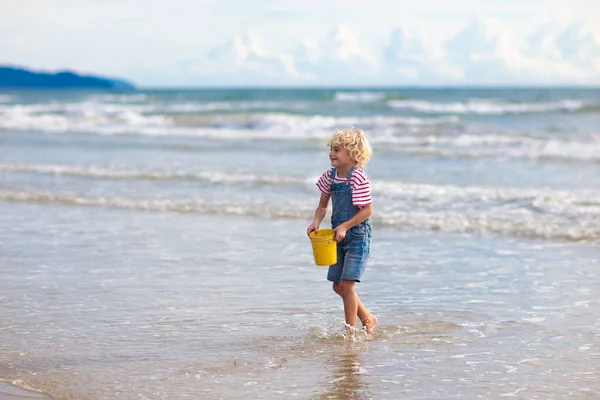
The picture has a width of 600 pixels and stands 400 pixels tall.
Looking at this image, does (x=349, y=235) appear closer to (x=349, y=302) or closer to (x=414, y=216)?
(x=349, y=302)

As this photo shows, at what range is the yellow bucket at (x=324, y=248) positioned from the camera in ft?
17.5

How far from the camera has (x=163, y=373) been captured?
483 cm

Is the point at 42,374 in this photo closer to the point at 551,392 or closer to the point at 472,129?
the point at 551,392

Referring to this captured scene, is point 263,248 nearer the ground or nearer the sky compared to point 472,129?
nearer the ground

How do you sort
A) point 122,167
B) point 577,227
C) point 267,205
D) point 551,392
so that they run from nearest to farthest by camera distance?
point 551,392 → point 577,227 → point 267,205 → point 122,167

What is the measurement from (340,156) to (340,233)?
504mm

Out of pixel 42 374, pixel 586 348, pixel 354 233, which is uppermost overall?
pixel 354 233

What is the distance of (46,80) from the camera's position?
137625 mm

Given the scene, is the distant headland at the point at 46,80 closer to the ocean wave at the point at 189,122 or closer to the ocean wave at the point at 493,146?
the ocean wave at the point at 189,122

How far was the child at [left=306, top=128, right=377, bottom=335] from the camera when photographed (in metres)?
5.37

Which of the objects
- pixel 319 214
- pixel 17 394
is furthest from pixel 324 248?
pixel 17 394

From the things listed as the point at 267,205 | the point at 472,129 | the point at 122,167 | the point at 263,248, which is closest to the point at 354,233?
the point at 263,248

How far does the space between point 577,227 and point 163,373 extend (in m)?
6.23

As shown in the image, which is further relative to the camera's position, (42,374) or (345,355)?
(345,355)
